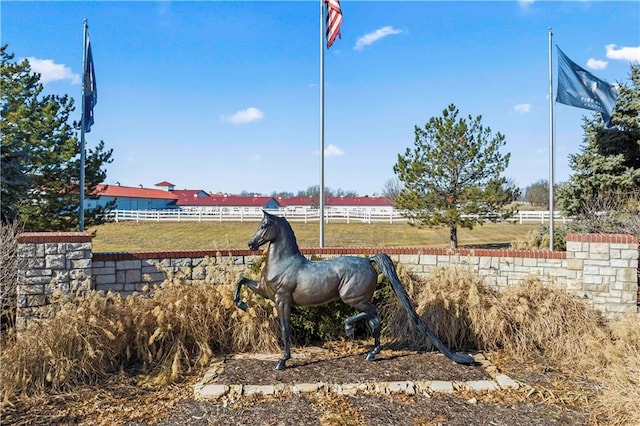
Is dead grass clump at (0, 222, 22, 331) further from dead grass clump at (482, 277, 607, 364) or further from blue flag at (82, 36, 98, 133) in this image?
dead grass clump at (482, 277, 607, 364)

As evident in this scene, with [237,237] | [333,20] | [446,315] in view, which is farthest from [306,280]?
[237,237]

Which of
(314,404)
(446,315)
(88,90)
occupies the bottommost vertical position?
(314,404)

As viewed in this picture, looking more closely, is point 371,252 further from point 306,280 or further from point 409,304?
point 306,280

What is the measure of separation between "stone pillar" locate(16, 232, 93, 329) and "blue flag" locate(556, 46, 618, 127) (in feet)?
33.1

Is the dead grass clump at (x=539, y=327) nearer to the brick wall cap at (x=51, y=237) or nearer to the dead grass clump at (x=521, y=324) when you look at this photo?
the dead grass clump at (x=521, y=324)

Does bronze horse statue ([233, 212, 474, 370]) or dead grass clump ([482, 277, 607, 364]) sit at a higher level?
bronze horse statue ([233, 212, 474, 370])

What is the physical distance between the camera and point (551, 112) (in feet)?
32.0

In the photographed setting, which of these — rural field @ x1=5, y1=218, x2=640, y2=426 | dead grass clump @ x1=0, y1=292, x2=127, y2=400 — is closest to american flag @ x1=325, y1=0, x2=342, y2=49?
rural field @ x1=5, y1=218, x2=640, y2=426

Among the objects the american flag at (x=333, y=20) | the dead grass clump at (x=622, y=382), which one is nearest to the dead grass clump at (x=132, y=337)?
the dead grass clump at (x=622, y=382)

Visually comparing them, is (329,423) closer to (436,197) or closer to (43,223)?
(43,223)

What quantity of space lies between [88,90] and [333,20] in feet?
19.0

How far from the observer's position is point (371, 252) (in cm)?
820

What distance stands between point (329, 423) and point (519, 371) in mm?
3051

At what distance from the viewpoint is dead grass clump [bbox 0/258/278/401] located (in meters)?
4.93
